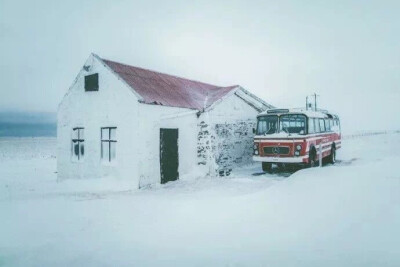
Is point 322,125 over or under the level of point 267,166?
over

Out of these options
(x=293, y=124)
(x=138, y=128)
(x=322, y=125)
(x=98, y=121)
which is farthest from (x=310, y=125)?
(x=98, y=121)

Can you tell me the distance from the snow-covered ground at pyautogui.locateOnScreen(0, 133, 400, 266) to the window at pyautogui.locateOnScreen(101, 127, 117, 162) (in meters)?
2.27

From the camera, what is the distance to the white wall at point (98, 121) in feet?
42.9

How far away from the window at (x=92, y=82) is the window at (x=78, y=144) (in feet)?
6.20

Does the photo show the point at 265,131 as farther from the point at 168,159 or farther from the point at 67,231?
the point at 67,231

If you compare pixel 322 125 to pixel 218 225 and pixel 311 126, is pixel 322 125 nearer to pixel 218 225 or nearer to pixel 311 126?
pixel 311 126

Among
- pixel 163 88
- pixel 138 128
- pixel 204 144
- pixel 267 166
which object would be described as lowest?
pixel 267 166

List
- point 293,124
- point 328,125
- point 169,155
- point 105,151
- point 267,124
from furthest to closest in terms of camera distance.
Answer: point 328,125
point 267,124
point 293,124
point 169,155
point 105,151

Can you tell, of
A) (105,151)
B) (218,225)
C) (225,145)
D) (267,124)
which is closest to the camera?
(218,225)

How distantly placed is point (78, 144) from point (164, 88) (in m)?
4.72

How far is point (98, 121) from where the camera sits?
14211 millimetres

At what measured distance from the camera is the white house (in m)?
13.1

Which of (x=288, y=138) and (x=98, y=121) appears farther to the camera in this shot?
(x=288, y=138)

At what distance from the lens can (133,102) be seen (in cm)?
1302
